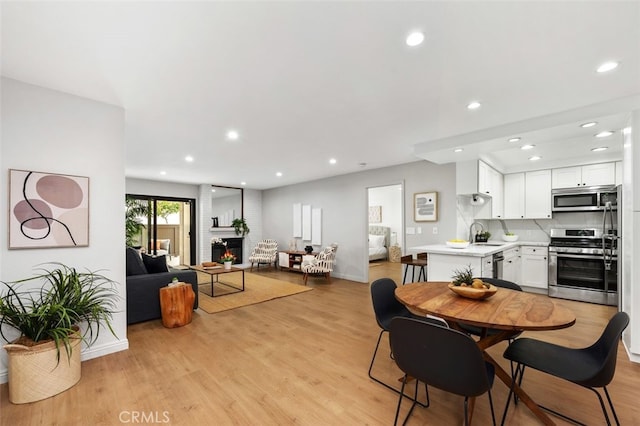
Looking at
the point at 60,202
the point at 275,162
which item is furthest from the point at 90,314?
the point at 275,162

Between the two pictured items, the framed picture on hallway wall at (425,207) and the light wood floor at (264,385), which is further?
the framed picture on hallway wall at (425,207)

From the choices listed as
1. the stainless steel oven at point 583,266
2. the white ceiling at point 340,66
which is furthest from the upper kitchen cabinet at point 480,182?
the stainless steel oven at point 583,266

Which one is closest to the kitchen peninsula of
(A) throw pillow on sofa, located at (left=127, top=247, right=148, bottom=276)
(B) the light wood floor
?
(B) the light wood floor

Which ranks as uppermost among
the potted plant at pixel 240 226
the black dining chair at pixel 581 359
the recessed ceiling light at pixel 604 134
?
the recessed ceiling light at pixel 604 134

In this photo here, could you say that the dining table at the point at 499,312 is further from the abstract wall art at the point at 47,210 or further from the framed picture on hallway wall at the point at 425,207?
the framed picture on hallway wall at the point at 425,207

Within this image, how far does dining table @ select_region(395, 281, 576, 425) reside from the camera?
1.58 meters

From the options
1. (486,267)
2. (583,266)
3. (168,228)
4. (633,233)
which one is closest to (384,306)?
(486,267)

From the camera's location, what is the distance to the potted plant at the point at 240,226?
869 cm

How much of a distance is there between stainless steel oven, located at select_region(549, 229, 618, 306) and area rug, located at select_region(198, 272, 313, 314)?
4.24 metres

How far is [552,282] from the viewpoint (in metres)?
4.70

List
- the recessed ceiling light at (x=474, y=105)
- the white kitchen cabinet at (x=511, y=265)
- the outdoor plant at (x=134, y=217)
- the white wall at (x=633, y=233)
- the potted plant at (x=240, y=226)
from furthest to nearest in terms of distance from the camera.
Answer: the potted plant at (x=240, y=226)
the outdoor plant at (x=134, y=217)
the white kitchen cabinet at (x=511, y=265)
the recessed ceiling light at (x=474, y=105)
the white wall at (x=633, y=233)

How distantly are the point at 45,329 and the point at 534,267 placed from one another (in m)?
6.41

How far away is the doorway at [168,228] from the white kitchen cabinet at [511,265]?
752 cm

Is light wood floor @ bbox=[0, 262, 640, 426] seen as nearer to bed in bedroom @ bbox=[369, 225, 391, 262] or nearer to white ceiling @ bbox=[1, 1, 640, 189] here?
white ceiling @ bbox=[1, 1, 640, 189]
